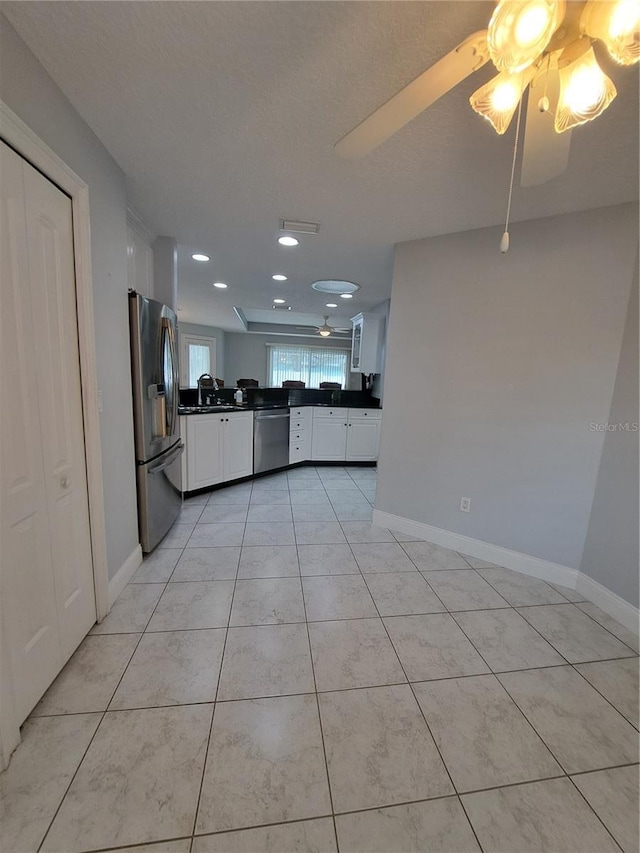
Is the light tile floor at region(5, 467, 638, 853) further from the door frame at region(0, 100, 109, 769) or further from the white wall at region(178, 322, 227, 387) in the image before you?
the white wall at region(178, 322, 227, 387)

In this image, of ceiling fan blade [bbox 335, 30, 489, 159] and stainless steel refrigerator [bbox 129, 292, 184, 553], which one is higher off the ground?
ceiling fan blade [bbox 335, 30, 489, 159]

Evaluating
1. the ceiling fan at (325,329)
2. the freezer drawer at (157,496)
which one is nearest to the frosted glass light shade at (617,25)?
the freezer drawer at (157,496)

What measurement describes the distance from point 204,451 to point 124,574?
156 centimetres

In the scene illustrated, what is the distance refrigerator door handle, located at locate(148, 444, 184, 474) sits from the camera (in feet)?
7.36

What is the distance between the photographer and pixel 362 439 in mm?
4773

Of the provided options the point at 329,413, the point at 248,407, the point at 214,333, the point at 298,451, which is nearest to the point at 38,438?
the point at 248,407

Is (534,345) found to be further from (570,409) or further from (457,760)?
(457,760)

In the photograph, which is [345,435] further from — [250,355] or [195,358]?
[195,358]

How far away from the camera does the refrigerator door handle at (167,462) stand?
2242 mm

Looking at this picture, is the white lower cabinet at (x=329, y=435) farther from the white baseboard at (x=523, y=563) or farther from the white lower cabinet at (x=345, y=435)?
the white baseboard at (x=523, y=563)

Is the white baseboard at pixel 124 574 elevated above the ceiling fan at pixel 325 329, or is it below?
below

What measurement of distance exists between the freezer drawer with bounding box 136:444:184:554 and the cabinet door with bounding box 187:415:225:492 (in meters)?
0.49

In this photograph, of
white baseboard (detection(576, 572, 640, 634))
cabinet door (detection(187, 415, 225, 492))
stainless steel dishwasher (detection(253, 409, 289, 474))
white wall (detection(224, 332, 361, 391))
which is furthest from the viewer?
white wall (detection(224, 332, 361, 391))

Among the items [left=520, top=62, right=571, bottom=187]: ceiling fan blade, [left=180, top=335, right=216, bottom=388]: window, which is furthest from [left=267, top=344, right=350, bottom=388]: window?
[left=520, top=62, right=571, bottom=187]: ceiling fan blade
